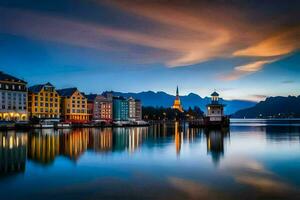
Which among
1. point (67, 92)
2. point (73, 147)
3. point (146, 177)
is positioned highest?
point (67, 92)

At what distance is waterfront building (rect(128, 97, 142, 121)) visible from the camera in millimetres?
159750

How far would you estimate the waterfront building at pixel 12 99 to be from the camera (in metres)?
91.8

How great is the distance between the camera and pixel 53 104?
359ft

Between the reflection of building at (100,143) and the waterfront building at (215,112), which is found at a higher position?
the waterfront building at (215,112)

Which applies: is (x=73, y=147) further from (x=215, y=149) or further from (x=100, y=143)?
(x=215, y=149)

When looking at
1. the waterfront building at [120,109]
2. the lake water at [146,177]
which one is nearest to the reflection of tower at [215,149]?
the lake water at [146,177]

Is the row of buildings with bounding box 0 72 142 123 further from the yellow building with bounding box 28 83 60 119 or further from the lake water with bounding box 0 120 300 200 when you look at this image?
the lake water with bounding box 0 120 300 200

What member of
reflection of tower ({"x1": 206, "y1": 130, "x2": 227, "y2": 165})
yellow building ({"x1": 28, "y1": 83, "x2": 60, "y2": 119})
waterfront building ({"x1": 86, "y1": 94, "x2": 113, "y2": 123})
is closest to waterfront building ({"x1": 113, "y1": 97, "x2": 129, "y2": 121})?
waterfront building ({"x1": 86, "y1": 94, "x2": 113, "y2": 123})

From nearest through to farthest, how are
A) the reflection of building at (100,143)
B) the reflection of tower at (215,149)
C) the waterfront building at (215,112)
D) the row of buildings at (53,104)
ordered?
the reflection of tower at (215,149) → the reflection of building at (100,143) → the row of buildings at (53,104) → the waterfront building at (215,112)

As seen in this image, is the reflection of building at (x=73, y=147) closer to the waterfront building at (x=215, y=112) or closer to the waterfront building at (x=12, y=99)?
the waterfront building at (x=12, y=99)

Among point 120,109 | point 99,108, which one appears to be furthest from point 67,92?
point 120,109

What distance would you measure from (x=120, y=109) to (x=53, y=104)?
44.3m

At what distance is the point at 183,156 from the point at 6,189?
59.5 ft

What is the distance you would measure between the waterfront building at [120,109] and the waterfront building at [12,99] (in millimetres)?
53493
